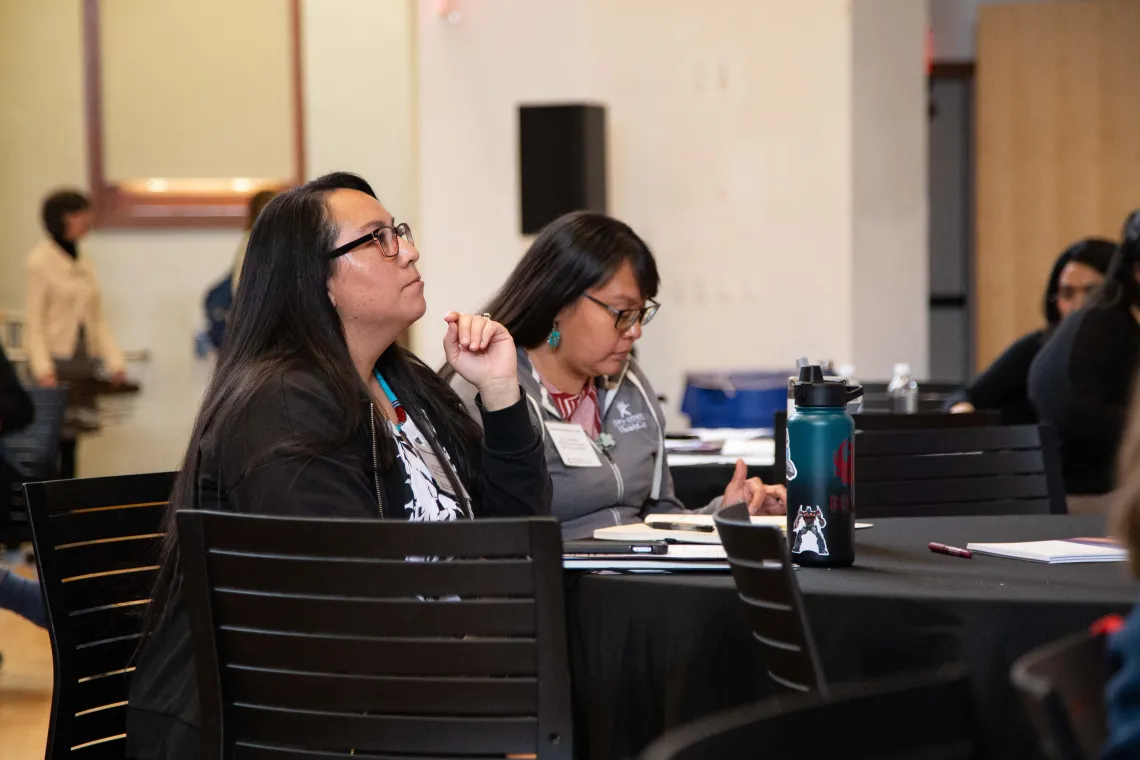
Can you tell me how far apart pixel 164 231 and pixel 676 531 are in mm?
7531

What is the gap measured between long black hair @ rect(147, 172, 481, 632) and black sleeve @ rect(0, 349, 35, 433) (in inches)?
97.3

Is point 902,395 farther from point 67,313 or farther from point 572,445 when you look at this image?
point 67,313

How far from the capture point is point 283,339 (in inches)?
81.0

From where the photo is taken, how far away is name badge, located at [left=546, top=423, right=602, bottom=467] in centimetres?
271

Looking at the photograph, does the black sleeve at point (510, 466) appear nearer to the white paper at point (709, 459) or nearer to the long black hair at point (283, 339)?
the long black hair at point (283, 339)

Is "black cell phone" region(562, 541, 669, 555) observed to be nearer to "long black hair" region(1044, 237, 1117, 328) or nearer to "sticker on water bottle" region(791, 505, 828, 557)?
"sticker on water bottle" region(791, 505, 828, 557)

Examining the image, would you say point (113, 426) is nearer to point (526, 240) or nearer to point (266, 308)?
point (526, 240)

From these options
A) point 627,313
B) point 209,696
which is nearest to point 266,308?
point 209,696

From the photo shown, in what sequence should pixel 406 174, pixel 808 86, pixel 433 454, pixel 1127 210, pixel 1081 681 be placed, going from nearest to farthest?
pixel 1081 681 → pixel 433 454 → pixel 808 86 → pixel 1127 210 → pixel 406 174

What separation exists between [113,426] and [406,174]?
8.29 feet

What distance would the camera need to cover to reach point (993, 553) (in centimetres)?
198

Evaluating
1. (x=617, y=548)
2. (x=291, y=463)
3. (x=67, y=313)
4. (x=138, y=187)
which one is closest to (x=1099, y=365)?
(x=617, y=548)

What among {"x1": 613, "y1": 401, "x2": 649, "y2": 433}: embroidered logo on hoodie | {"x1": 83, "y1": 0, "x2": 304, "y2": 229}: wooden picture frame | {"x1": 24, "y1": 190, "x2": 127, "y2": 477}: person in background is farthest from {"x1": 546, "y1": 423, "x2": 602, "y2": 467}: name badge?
{"x1": 83, "y1": 0, "x2": 304, "y2": 229}: wooden picture frame

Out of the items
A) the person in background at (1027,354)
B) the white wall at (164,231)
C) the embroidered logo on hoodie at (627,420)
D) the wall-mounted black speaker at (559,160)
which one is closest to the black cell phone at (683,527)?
the embroidered logo on hoodie at (627,420)
